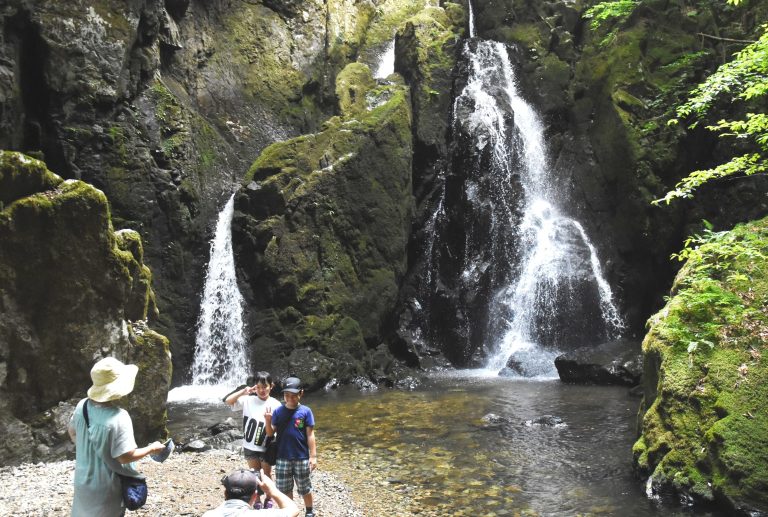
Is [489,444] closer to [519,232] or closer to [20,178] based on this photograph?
[20,178]

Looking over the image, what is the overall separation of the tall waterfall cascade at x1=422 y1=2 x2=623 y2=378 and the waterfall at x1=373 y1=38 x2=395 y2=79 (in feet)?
17.3

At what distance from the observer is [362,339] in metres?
19.4

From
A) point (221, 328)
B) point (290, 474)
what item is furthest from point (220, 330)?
point (290, 474)

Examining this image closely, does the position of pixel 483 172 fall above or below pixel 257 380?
above

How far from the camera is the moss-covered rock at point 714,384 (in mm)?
6797

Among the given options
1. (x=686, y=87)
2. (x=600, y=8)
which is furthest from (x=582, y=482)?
(x=600, y=8)

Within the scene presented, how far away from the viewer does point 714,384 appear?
7.63m

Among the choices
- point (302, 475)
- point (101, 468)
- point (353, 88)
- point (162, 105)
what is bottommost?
point (302, 475)

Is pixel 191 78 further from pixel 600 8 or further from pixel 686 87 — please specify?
pixel 686 87

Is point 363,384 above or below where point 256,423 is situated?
below

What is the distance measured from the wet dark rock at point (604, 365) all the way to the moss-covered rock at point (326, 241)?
254 inches

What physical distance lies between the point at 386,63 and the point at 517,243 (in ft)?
43.1

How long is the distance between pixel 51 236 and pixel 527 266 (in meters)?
16.7

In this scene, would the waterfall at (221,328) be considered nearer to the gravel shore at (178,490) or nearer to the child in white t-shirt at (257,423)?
the gravel shore at (178,490)
